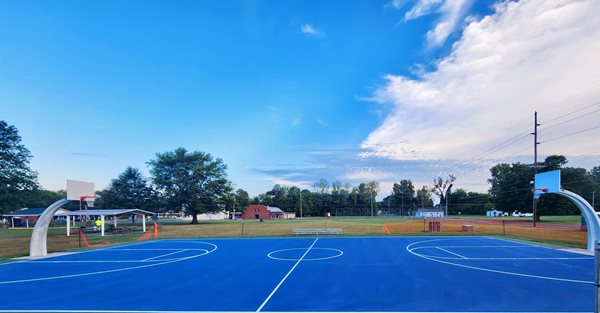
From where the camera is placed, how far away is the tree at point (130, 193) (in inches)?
2547

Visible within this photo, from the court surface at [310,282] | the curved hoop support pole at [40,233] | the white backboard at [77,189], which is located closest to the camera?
the court surface at [310,282]


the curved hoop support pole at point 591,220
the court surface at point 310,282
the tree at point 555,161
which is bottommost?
the court surface at point 310,282

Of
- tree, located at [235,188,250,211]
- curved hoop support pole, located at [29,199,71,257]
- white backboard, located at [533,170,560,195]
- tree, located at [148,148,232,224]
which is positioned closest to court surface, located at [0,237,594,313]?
curved hoop support pole, located at [29,199,71,257]

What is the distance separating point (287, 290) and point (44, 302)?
6.73 m

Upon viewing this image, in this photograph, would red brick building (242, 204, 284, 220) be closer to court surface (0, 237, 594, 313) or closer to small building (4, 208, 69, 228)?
small building (4, 208, 69, 228)

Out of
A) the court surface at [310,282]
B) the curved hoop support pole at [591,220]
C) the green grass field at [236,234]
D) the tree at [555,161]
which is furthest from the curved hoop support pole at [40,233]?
the tree at [555,161]

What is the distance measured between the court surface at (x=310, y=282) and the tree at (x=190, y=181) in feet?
155

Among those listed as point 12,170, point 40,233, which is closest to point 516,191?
point 40,233

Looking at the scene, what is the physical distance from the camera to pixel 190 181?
214ft

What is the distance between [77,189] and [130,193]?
49.3m

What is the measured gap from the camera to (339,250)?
1925cm

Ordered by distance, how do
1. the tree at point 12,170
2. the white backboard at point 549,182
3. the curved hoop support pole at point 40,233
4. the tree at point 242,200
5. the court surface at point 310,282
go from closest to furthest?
1. the court surface at point 310,282
2. the white backboard at point 549,182
3. the curved hoop support pole at point 40,233
4. the tree at point 12,170
5. the tree at point 242,200

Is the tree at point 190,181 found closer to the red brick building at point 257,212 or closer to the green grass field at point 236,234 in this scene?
the green grass field at point 236,234

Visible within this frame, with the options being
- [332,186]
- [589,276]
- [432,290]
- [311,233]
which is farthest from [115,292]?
[332,186]
